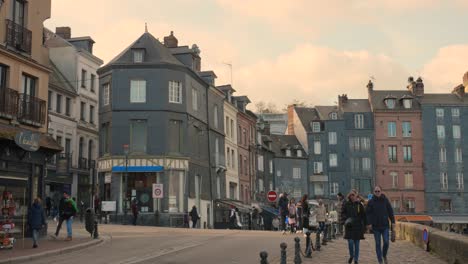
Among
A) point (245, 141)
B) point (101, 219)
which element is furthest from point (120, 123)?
point (245, 141)

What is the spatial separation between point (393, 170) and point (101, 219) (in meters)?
39.9

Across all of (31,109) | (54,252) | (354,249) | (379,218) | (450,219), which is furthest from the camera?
(450,219)

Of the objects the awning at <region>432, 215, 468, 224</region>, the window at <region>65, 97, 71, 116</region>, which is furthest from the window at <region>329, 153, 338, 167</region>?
the window at <region>65, 97, 71, 116</region>

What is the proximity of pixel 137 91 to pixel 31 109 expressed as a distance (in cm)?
1784

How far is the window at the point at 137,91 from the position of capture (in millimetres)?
38572

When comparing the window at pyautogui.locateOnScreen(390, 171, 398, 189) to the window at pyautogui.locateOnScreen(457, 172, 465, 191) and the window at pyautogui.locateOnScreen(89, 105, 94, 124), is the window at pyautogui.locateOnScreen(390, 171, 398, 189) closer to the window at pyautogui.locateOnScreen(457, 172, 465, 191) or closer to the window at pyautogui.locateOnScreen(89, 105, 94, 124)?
the window at pyautogui.locateOnScreen(457, 172, 465, 191)

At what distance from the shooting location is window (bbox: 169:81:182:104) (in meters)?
39.2

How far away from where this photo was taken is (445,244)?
1491 centimetres

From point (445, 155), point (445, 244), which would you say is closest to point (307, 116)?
point (445, 155)

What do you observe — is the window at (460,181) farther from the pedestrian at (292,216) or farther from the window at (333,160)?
the pedestrian at (292,216)

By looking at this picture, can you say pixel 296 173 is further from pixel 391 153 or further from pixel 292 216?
pixel 292 216

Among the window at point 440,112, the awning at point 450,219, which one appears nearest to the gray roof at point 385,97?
the window at point 440,112

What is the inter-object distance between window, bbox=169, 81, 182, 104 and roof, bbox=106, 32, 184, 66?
1.31 metres

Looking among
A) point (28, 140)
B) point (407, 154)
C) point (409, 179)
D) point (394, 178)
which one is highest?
point (407, 154)
